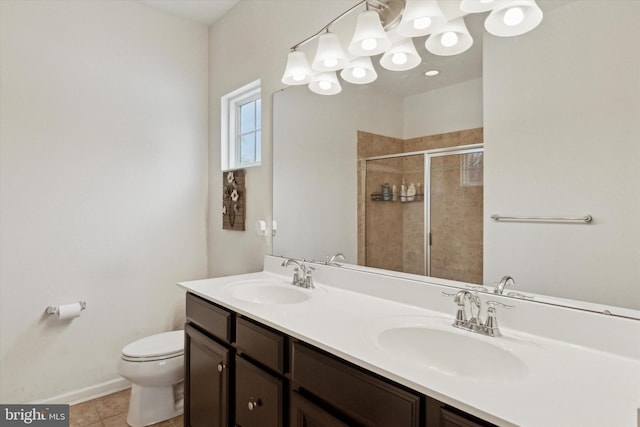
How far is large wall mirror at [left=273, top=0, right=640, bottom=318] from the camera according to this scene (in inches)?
39.9

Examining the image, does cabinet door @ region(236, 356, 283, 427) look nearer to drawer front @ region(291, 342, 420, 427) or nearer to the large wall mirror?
drawer front @ region(291, 342, 420, 427)

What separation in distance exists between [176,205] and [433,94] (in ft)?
6.66

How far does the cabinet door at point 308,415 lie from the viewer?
41.5 inches

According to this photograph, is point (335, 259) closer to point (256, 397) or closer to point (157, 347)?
point (256, 397)

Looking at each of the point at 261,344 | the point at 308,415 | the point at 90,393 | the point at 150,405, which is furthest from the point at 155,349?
the point at 308,415

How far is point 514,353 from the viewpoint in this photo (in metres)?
1.00

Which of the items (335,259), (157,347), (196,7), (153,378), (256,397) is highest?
(196,7)

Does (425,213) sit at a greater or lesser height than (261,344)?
greater

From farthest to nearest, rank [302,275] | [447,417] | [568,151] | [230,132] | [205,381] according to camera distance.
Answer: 1. [230,132]
2. [302,275]
3. [205,381]
4. [568,151]
5. [447,417]

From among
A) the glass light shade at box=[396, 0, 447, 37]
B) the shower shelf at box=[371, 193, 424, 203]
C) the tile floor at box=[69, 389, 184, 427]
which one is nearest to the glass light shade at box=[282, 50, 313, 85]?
the glass light shade at box=[396, 0, 447, 37]

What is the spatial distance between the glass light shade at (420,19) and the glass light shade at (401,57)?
0.09m

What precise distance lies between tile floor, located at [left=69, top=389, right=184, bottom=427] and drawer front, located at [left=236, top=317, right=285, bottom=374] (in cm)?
112

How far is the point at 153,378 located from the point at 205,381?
529mm

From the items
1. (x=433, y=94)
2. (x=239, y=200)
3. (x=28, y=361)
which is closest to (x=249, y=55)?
(x=239, y=200)
